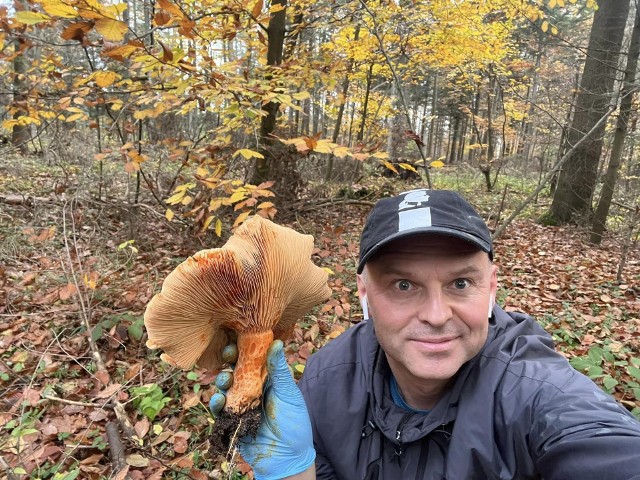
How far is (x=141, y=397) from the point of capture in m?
3.03

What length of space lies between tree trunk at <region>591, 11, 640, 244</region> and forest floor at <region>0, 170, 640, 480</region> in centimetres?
168

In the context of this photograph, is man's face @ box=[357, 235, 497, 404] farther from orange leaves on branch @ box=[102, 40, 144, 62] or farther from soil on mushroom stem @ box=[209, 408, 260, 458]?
orange leaves on branch @ box=[102, 40, 144, 62]

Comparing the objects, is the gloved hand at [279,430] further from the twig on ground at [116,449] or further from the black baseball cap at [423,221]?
the twig on ground at [116,449]

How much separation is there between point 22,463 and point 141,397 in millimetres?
787

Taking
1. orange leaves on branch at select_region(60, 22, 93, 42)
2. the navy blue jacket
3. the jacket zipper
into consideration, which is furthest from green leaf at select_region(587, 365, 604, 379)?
orange leaves on branch at select_region(60, 22, 93, 42)

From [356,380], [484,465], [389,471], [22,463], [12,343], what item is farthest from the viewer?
[12,343]

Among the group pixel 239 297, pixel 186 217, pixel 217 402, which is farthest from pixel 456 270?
pixel 186 217

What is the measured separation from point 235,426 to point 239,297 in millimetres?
555

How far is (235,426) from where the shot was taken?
158 cm

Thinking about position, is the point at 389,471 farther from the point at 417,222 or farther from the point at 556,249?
the point at 556,249

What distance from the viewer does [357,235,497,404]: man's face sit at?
1299 millimetres

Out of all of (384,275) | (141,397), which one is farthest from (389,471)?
(141,397)

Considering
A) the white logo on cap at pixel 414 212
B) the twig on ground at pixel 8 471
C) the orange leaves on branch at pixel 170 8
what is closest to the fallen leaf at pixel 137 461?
the twig on ground at pixel 8 471

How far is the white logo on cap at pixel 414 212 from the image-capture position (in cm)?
130
